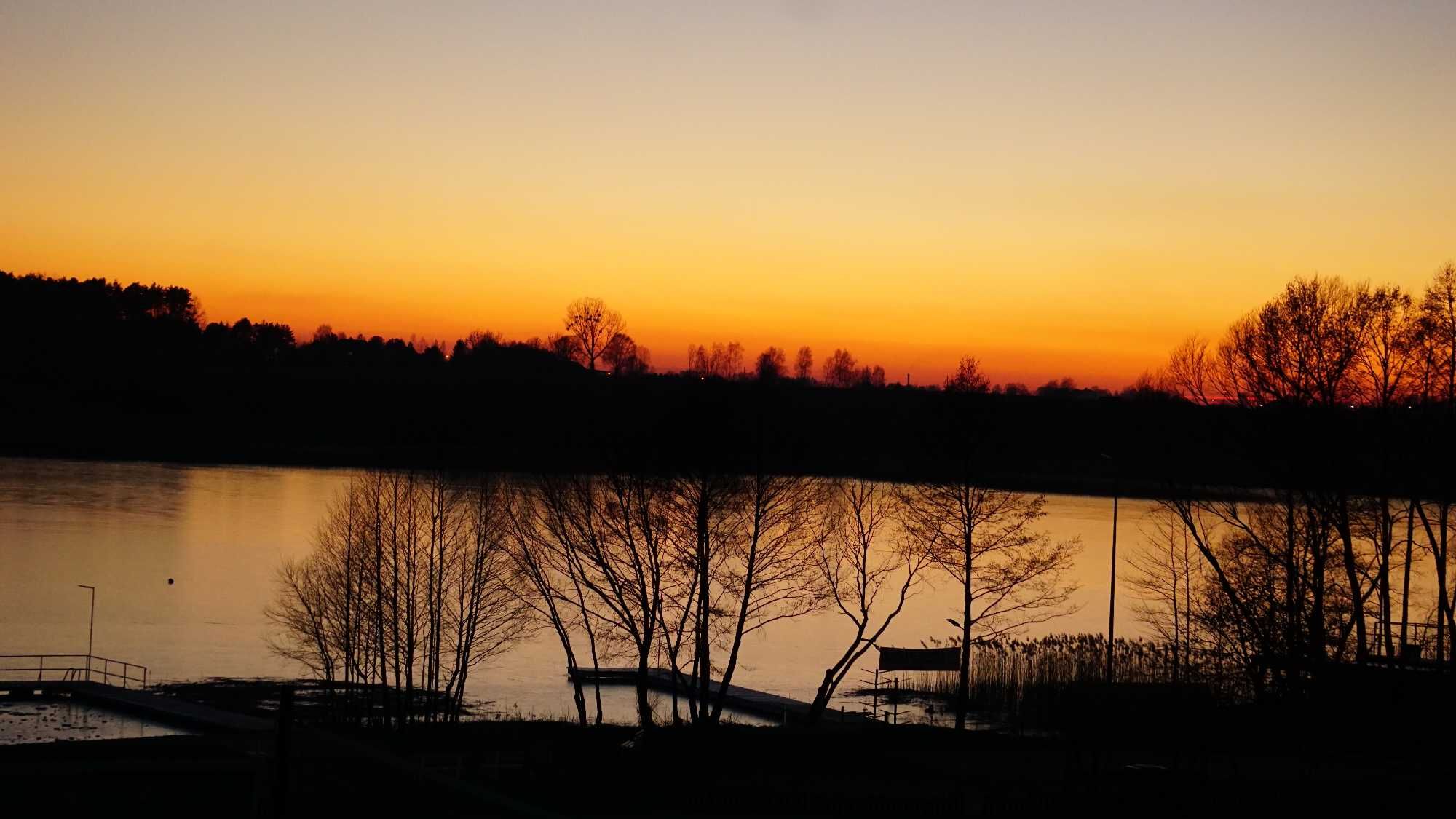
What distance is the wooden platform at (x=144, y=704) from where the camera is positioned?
39.9 meters

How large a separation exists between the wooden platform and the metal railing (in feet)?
3.51

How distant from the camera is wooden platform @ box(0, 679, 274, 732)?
39938mm

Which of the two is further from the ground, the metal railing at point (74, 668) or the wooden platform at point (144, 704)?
the metal railing at point (74, 668)

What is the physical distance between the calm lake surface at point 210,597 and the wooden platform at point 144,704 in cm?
328

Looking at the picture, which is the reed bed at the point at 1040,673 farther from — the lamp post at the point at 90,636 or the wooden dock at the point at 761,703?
the lamp post at the point at 90,636

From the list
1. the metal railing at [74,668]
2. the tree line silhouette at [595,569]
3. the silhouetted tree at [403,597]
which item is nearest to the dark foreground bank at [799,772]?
the tree line silhouette at [595,569]

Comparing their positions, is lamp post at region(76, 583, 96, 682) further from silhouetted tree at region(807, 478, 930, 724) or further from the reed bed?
the reed bed

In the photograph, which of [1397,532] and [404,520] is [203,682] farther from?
[1397,532]

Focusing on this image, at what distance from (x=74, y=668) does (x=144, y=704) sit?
6.87 m

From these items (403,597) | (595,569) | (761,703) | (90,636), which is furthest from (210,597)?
(761,703)

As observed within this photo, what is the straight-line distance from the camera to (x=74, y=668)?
4784cm

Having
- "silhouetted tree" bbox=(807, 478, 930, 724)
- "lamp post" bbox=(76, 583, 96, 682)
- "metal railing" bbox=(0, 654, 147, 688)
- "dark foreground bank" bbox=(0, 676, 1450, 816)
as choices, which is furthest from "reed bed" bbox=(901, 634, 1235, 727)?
"lamp post" bbox=(76, 583, 96, 682)

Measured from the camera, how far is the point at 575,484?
4284 cm

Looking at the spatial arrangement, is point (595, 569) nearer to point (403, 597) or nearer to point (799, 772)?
point (403, 597)
